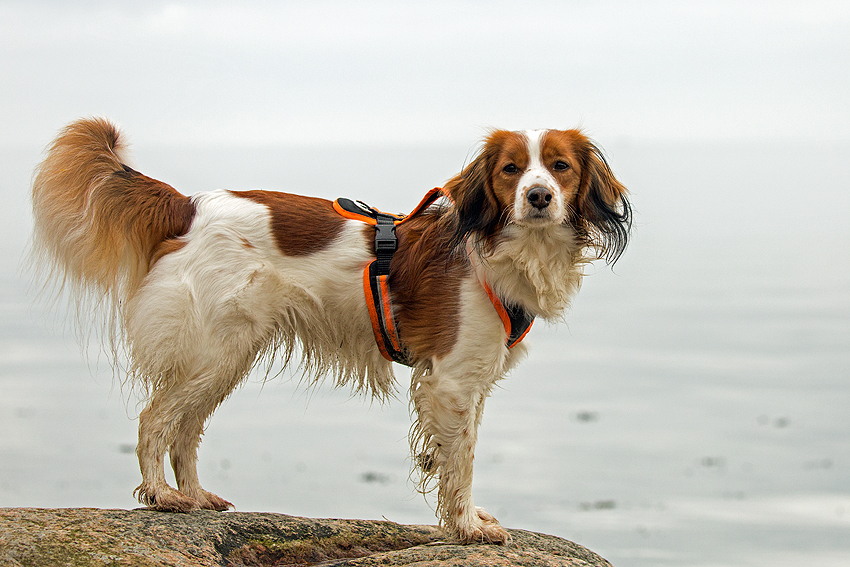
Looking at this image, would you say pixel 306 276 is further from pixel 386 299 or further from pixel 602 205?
pixel 602 205

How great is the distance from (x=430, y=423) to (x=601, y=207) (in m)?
1.70

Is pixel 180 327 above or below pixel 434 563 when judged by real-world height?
above

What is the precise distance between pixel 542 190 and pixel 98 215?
9.65ft

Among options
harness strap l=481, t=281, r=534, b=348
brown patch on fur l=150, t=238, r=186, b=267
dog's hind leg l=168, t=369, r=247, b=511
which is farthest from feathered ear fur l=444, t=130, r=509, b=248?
dog's hind leg l=168, t=369, r=247, b=511

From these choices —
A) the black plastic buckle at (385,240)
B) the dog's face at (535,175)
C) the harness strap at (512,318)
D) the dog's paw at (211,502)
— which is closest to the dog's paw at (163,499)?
the dog's paw at (211,502)

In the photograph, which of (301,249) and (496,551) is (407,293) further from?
(496,551)

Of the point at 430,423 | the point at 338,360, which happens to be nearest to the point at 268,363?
the point at 338,360

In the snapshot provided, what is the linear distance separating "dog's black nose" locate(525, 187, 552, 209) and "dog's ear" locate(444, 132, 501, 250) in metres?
0.42

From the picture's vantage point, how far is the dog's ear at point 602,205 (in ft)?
17.0

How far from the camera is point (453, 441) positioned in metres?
5.30

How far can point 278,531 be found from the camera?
220 inches

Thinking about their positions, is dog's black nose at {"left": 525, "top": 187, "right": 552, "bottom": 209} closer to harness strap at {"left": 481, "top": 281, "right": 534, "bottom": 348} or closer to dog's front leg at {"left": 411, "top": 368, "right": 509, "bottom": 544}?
harness strap at {"left": 481, "top": 281, "right": 534, "bottom": 348}

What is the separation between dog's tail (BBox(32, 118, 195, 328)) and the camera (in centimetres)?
558

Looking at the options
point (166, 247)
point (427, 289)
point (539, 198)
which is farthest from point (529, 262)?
point (166, 247)
